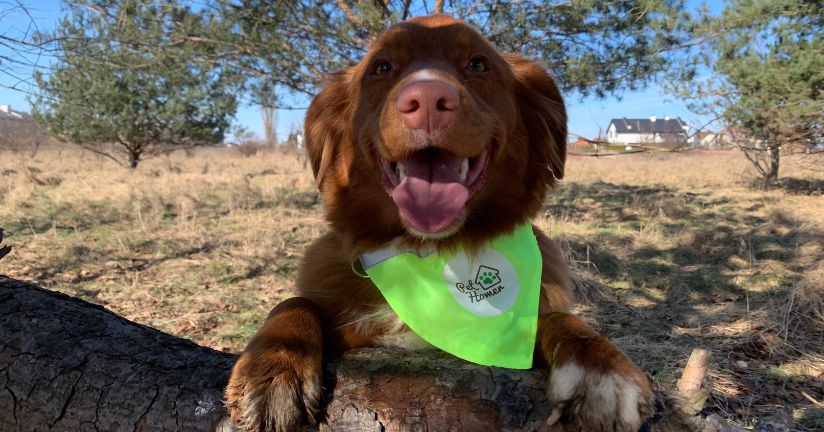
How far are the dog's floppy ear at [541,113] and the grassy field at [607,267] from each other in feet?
4.11

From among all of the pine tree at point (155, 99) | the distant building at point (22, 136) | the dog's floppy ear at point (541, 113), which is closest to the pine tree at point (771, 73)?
the dog's floppy ear at point (541, 113)

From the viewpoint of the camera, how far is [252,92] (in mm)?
9250

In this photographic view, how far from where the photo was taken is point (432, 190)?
2193 mm

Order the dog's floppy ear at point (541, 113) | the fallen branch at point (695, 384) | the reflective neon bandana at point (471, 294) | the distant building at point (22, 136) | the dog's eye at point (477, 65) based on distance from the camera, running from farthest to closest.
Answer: the distant building at point (22, 136) → the dog's floppy ear at point (541, 113) → the dog's eye at point (477, 65) → the reflective neon bandana at point (471, 294) → the fallen branch at point (695, 384)

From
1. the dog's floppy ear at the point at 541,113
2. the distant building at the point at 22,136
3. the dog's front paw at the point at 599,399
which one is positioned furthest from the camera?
the distant building at the point at 22,136

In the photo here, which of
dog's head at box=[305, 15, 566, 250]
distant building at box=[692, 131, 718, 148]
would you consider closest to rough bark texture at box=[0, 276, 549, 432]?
dog's head at box=[305, 15, 566, 250]

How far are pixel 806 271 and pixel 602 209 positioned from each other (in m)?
5.38

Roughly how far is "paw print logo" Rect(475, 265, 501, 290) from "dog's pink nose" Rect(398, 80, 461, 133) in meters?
0.69

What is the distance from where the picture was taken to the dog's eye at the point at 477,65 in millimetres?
2621

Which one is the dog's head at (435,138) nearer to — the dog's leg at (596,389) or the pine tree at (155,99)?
the dog's leg at (596,389)

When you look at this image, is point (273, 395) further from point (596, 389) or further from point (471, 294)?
point (471, 294)

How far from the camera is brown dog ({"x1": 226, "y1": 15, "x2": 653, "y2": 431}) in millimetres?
1431

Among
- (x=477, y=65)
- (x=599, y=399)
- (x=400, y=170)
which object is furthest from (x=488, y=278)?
(x=477, y=65)

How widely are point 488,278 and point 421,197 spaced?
1.54ft
